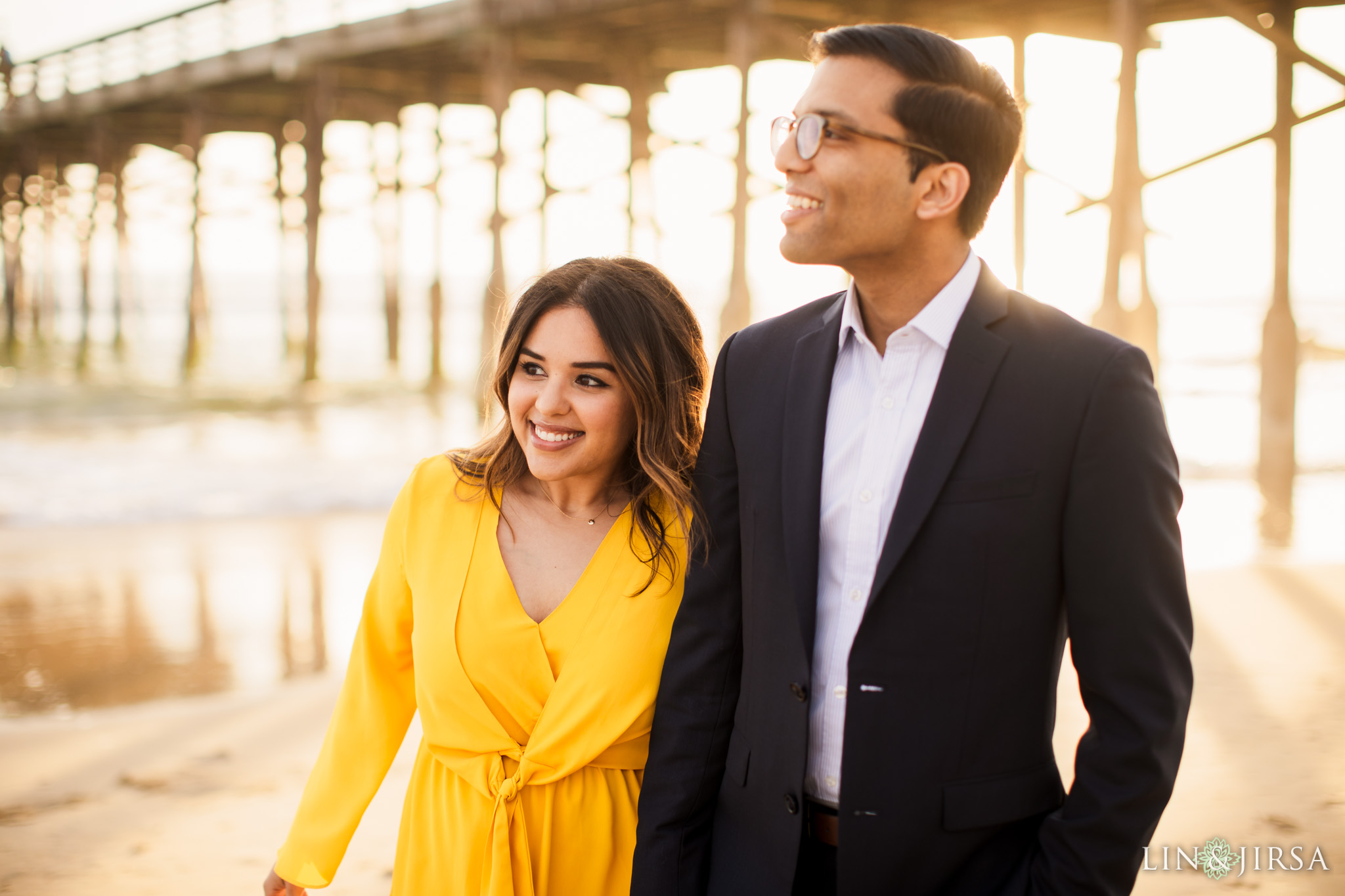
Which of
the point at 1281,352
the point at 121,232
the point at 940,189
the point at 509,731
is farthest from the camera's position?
the point at 121,232

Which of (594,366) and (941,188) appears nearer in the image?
(941,188)

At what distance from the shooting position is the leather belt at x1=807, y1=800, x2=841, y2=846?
1.53m

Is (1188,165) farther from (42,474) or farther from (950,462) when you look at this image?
(42,474)

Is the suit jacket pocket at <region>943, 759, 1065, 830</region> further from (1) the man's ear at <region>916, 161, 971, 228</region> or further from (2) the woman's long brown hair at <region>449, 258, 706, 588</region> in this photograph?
(1) the man's ear at <region>916, 161, 971, 228</region>

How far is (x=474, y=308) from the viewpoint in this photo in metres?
59.3

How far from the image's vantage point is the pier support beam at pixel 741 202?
27.0 ft

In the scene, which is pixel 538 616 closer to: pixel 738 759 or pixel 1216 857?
pixel 738 759

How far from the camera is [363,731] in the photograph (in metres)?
1.90

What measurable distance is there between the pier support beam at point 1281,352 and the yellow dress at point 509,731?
6.59 meters

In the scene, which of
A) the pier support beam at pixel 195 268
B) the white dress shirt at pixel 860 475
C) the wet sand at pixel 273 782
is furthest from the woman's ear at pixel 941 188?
the pier support beam at pixel 195 268

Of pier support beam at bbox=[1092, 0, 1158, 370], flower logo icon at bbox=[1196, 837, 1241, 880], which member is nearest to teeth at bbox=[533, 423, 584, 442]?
flower logo icon at bbox=[1196, 837, 1241, 880]

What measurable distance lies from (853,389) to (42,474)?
38.3 feet

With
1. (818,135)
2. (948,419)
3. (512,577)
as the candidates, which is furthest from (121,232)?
(948,419)

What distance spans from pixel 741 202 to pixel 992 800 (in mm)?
7440
